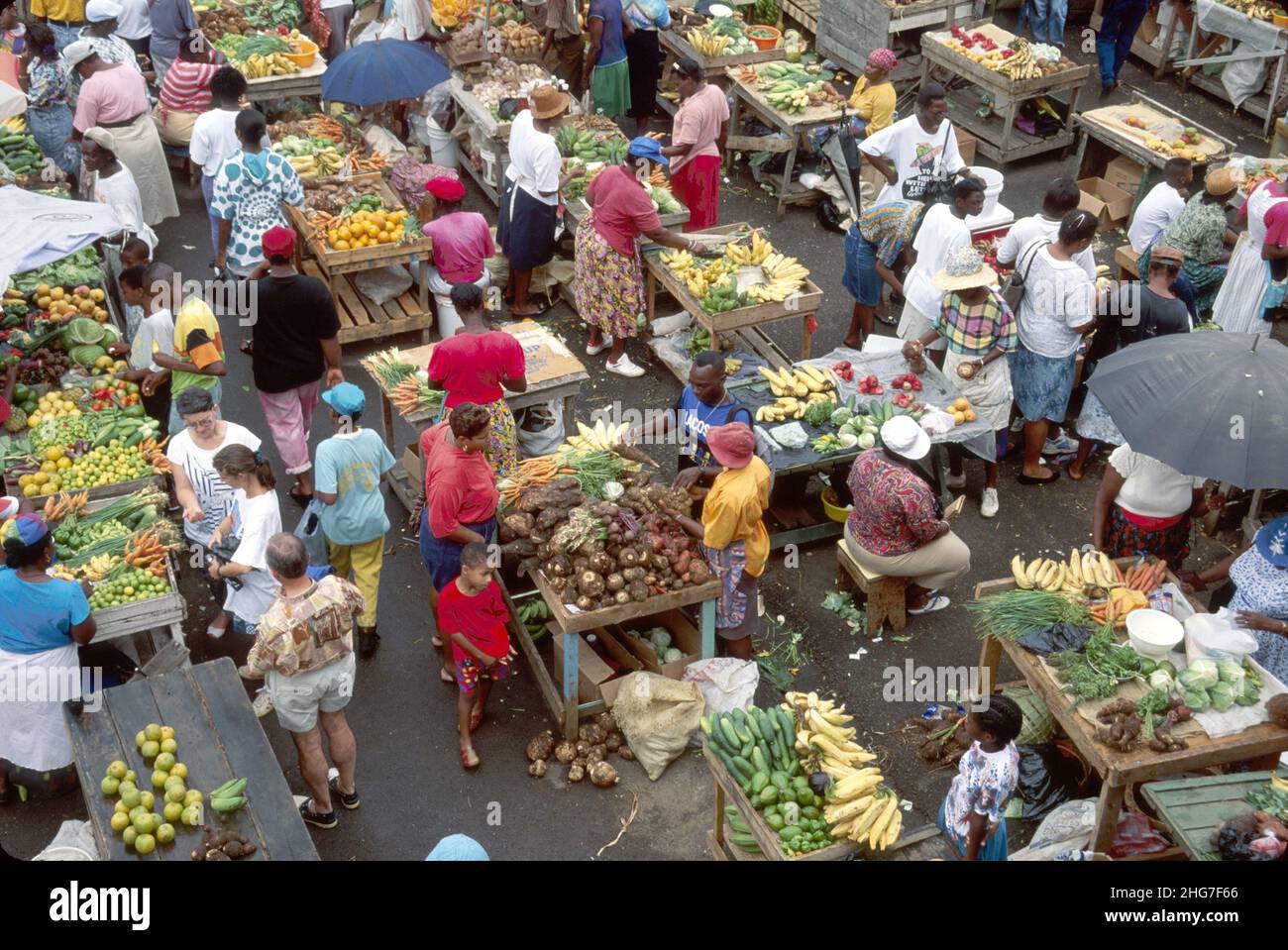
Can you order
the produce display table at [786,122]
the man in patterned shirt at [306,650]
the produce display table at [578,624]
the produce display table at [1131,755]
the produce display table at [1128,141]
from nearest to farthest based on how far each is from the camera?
the man in patterned shirt at [306,650], the produce display table at [1131,755], the produce display table at [578,624], the produce display table at [1128,141], the produce display table at [786,122]

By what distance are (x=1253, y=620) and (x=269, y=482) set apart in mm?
5290

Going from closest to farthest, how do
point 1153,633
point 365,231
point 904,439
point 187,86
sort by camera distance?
point 1153,633
point 904,439
point 365,231
point 187,86

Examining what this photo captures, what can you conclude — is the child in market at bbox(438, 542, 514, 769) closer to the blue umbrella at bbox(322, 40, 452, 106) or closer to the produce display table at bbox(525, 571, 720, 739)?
the produce display table at bbox(525, 571, 720, 739)

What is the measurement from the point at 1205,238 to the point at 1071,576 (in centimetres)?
412

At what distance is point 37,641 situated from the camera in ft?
22.0

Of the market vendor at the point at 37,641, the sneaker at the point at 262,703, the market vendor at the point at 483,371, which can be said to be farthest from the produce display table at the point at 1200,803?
the market vendor at the point at 37,641

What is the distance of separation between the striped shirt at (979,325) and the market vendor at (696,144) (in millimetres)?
3157

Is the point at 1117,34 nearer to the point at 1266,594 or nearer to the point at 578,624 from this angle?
the point at 1266,594

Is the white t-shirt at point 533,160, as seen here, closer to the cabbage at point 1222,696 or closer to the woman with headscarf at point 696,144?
the woman with headscarf at point 696,144

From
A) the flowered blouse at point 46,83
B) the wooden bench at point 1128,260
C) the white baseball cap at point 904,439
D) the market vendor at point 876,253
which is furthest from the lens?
the flowered blouse at point 46,83

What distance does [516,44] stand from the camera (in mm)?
13914

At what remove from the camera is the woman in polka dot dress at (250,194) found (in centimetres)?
1014

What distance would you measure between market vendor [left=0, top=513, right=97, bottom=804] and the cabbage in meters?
5.75

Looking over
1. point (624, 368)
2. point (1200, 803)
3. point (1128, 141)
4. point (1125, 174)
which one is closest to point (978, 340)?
point (624, 368)
